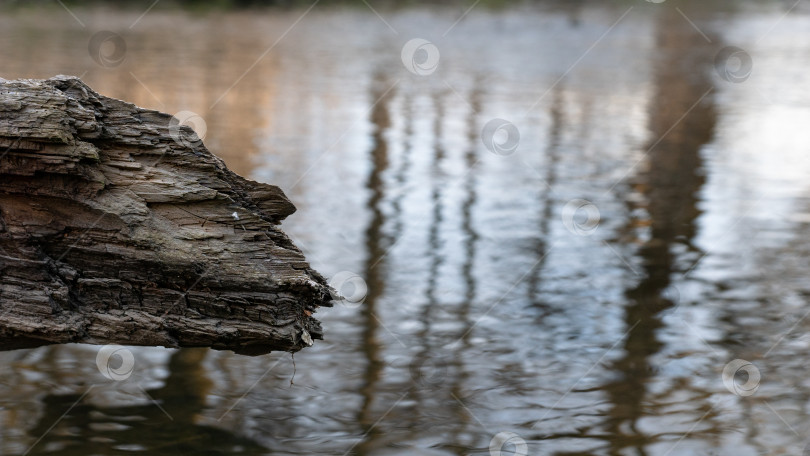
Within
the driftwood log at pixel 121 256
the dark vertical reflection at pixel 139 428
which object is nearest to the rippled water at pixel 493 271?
the dark vertical reflection at pixel 139 428

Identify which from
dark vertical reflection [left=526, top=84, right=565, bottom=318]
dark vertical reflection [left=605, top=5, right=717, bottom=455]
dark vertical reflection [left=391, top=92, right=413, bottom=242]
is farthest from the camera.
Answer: dark vertical reflection [left=391, top=92, right=413, bottom=242]

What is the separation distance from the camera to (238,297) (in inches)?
103

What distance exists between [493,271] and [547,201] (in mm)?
1258

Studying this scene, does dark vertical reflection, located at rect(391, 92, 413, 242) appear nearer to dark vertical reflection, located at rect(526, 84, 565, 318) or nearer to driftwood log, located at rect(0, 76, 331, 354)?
dark vertical reflection, located at rect(526, 84, 565, 318)

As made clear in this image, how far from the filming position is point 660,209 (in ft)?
16.5

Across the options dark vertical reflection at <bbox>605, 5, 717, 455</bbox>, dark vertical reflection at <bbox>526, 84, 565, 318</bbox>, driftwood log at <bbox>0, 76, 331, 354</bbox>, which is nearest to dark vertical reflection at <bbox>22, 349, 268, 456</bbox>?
driftwood log at <bbox>0, 76, 331, 354</bbox>

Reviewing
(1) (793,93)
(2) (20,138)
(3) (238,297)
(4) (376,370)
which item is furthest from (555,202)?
(1) (793,93)

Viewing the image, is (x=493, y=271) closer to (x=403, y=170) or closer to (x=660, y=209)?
(x=660, y=209)

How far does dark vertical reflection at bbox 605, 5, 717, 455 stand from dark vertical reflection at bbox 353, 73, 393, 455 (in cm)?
69

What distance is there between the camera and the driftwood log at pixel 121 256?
8.39ft

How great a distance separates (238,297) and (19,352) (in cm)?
98

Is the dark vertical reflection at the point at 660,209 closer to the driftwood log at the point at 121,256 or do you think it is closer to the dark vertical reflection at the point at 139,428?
the driftwood log at the point at 121,256

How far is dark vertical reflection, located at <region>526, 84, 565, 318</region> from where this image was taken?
154 inches

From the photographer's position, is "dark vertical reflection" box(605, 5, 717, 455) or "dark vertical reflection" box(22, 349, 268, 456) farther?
"dark vertical reflection" box(605, 5, 717, 455)
